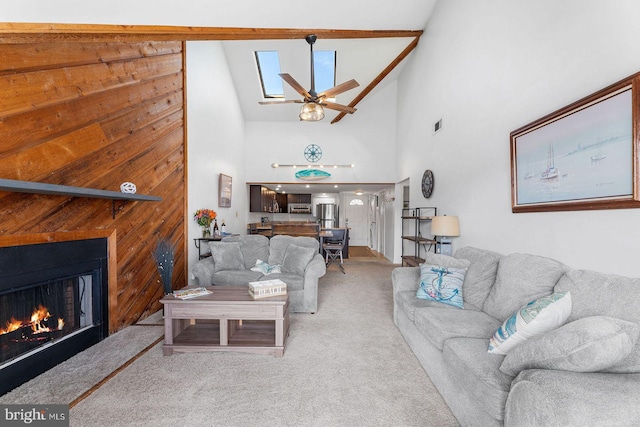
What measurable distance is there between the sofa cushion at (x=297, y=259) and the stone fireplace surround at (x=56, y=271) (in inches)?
77.7

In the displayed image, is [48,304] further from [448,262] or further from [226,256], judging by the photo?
[448,262]

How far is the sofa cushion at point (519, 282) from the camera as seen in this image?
190cm

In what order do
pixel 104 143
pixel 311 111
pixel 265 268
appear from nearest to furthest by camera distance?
pixel 104 143 < pixel 265 268 < pixel 311 111

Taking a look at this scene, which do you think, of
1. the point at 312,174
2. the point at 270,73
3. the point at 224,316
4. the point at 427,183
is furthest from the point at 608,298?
the point at 270,73

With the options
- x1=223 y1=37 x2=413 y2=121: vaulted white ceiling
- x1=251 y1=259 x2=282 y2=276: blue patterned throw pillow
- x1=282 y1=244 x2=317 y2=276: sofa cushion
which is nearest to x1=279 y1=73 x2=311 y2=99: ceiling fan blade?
x1=223 y1=37 x2=413 y2=121: vaulted white ceiling

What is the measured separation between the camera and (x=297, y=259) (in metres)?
3.82

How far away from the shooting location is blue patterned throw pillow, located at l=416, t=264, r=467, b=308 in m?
2.56

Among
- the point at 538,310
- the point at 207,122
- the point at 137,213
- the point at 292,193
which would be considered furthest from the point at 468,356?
the point at 292,193

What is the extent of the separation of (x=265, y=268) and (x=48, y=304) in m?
2.19

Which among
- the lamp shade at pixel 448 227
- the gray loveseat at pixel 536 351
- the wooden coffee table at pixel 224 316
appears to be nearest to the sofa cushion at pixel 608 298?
the gray loveseat at pixel 536 351

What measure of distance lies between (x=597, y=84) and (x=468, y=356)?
190cm

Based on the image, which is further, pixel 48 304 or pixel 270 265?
pixel 270 265

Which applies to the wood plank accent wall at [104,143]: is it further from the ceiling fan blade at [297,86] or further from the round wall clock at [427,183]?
the round wall clock at [427,183]

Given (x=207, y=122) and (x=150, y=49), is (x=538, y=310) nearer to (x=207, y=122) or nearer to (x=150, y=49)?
(x=150, y=49)
